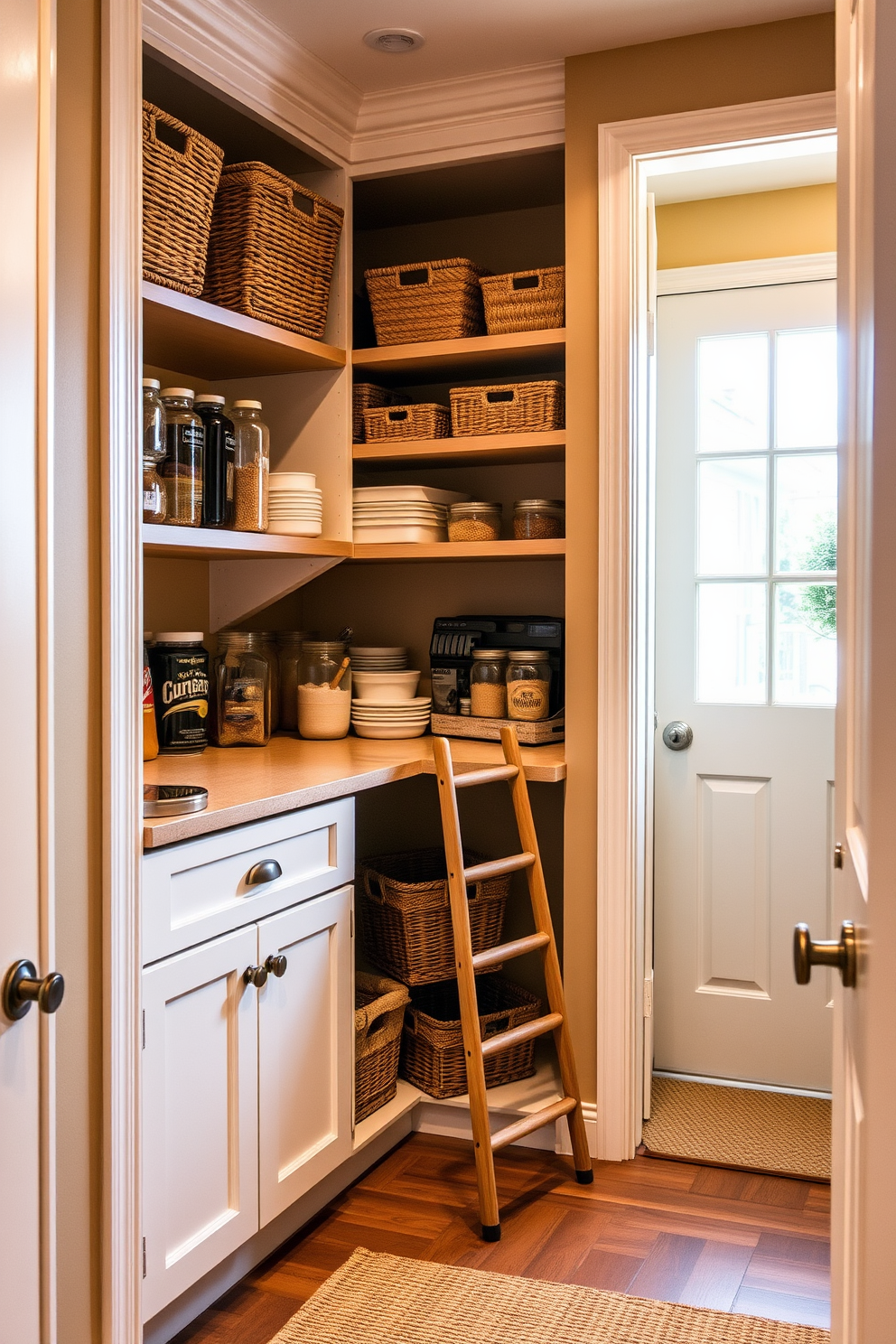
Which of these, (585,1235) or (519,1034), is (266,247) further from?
(585,1235)

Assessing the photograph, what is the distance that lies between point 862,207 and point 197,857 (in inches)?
57.7

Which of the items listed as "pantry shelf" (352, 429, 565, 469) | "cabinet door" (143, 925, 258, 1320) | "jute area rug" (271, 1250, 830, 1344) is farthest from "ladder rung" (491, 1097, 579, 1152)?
"pantry shelf" (352, 429, 565, 469)

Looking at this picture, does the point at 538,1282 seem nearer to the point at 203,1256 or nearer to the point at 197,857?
the point at 203,1256

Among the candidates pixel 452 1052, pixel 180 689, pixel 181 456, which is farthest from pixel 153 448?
pixel 452 1052

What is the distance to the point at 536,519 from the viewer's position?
287 centimetres

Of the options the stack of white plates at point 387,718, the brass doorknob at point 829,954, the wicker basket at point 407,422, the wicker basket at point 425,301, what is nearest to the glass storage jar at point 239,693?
the stack of white plates at point 387,718

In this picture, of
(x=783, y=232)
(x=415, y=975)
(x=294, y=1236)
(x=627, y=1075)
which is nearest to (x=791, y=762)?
(x=627, y=1075)

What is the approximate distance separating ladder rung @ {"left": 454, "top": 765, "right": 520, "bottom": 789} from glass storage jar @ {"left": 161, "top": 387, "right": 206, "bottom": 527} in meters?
0.78

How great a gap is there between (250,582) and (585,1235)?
1.71 meters

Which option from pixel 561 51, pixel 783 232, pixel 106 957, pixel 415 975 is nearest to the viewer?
pixel 106 957

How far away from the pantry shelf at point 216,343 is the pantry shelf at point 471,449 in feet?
0.79

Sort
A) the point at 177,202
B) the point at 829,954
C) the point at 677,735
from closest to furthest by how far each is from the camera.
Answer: the point at 829,954, the point at 177,202, the point at 677,735

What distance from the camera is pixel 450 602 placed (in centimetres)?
333

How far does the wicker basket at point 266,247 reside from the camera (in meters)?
2.47
